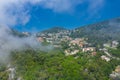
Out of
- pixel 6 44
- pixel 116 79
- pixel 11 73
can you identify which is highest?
pixel 6 44

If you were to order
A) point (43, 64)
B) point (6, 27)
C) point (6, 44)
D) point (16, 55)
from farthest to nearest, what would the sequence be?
point (6, 27) < point (6, 44) < point (16, 55) < point (43, 64)

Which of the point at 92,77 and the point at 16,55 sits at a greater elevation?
the point at 16,55

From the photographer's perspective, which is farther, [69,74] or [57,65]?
[57,65]

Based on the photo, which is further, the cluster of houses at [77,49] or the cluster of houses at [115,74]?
the cluster of houses at [77,49]

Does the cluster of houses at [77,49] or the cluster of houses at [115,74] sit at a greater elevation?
the cluster of houses at [77,49]

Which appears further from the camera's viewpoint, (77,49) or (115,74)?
(77,49)

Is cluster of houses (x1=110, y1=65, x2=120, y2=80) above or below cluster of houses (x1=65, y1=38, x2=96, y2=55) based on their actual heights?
below

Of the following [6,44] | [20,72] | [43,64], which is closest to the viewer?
[20,72]

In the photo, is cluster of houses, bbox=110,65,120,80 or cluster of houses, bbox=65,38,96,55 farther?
cluster of houses, bbox=65,38,96,55

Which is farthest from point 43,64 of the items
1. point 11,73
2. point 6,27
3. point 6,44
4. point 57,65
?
point 6,27

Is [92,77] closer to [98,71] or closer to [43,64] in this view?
[98,71]

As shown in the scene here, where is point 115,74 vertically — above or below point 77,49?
below
